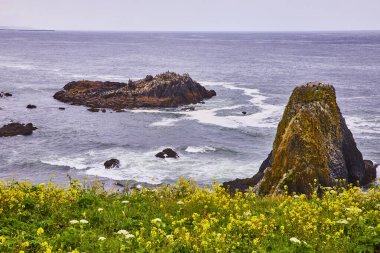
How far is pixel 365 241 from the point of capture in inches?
322

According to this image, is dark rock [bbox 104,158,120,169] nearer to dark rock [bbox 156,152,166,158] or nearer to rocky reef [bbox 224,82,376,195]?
dark rock [bbox 156,152,166,158]

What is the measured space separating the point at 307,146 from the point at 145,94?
176 feet

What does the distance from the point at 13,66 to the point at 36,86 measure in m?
43.8

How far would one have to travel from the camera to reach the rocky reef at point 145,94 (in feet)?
226

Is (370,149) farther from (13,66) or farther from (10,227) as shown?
(13,66)

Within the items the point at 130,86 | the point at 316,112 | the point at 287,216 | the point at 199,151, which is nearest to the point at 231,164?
the point at 199,151

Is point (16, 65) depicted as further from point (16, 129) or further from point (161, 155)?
point (161, 155)

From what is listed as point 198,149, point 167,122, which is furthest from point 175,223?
point 167,122

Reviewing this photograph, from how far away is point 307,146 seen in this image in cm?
1981

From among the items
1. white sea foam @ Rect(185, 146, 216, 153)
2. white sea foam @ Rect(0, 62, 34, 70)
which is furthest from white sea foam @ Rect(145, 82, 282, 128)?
white sea foam @ Rect(0, 62, 34, 70)

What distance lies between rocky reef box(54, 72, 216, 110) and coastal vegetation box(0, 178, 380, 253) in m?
55.3

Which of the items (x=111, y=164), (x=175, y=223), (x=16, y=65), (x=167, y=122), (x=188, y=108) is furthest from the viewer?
(x=16, y=65)

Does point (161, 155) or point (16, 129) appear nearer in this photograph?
point (161, 155)

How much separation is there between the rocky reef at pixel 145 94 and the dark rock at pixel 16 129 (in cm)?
1655
